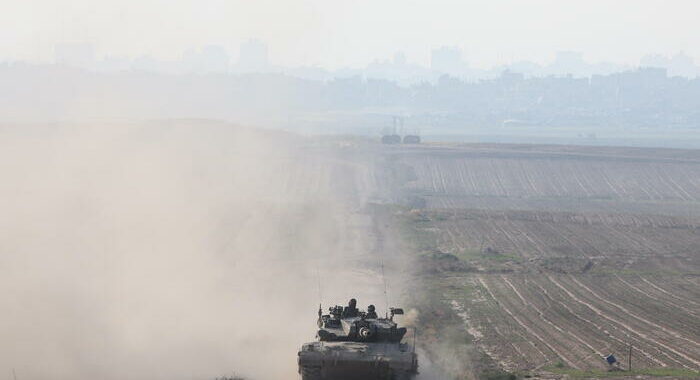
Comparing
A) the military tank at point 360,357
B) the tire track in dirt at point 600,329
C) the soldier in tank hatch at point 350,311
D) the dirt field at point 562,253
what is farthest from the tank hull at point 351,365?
the tire track in dirt at point 600,329

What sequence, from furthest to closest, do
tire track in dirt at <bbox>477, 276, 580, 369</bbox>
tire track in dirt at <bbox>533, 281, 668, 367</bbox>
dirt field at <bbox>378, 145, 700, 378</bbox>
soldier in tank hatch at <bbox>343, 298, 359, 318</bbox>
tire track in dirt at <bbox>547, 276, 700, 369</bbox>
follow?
1. dirt field at <bbox>378, 145, 700, 378</bbox>
2. tire track in dirt at <bbox>547, 276, 700, 369</bbox>
3. tire track in dirt at <bbox>533, 281, 668, 367</bbox>
4. tire track in dirt at <bbox>477, 276, 580, 369</bbox>
5. soldier in tank hatch at <bbox>343, 298, 359, 318</bbox>

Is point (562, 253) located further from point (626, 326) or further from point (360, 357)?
point (360, 357)

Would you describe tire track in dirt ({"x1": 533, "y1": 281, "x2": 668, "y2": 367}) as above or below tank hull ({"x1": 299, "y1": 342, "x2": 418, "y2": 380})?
below

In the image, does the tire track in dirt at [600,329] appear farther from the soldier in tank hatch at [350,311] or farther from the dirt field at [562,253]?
the soldier in tank hatch at [350,311]

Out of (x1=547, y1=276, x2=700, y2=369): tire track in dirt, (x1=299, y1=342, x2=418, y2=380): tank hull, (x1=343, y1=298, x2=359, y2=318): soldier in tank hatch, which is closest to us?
(x1=299, y1=342, x2=418, y2=380): tank hull

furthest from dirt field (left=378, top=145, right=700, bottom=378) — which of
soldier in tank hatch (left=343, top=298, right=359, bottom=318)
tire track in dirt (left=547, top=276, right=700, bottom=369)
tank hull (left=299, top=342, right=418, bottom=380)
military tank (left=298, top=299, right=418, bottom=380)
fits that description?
tank hull (left=299, top=342, right=418, bottom=380)

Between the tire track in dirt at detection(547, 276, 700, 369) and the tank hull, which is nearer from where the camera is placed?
the tank hull

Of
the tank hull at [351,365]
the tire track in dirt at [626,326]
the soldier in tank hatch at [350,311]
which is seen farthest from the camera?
the tire track in dirt at [626,326]

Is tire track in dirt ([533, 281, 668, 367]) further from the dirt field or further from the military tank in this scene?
the military tank

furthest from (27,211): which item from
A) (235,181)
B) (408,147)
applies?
(408,147)
